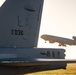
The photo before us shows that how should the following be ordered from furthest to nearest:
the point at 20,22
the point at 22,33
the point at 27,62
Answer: the point at 22,33, the point at 20,22, the point at 27,62

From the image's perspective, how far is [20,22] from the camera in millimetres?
10891

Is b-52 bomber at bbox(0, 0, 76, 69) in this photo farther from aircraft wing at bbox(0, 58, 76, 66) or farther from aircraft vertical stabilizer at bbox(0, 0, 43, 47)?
aircraft wing at bbox(0, 58, 76, 66)

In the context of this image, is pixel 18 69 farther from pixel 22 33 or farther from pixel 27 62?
pixel 22 33

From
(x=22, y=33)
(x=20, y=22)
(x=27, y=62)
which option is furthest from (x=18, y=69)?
(x=20, y=22)

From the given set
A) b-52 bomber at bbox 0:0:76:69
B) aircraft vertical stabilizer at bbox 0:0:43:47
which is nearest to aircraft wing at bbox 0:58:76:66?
b-52 bomber at bbox 0:0:76:69

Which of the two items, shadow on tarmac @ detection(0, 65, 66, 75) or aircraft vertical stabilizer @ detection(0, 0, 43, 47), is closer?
shadow on tarmac @ detection(0, 65, 66, 75)

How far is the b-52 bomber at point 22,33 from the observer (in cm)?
998

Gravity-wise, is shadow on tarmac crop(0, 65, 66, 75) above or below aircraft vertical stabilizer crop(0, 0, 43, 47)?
below

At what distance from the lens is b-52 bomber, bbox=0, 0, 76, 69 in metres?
9.98

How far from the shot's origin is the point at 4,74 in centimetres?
955

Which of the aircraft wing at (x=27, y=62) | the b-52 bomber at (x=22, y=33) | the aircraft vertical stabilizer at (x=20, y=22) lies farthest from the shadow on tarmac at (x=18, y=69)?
Answer: the aircraft vertical stabilizer at (x=20, y=22)

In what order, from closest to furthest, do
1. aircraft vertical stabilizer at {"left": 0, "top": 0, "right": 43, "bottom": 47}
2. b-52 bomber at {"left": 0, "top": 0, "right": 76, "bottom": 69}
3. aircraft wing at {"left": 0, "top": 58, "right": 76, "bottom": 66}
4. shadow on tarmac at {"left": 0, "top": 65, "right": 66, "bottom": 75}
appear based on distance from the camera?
aircraft wing at {"left": 0, "top": 58, "right": 76, "bottom": 66} < shadow on tarmac at {"left": 0, "top": 65, "right": 66, "bottom": 75} < b-52 bomber at {"left": 0, "top": 0, "right": 76, "bottom": 69} < aircraft vertical stabilizer at {"left": 0, "top": 0, "right": 43, "bottom": 47}

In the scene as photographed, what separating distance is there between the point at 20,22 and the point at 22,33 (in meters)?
0.53

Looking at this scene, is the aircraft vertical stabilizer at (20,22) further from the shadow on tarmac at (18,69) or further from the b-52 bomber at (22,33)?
the shadow on tarmac at (18,69)
